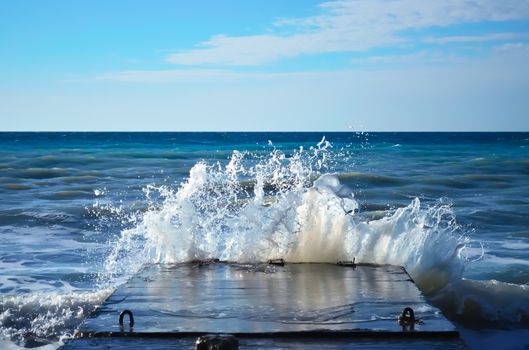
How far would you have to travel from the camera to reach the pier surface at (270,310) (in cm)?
456

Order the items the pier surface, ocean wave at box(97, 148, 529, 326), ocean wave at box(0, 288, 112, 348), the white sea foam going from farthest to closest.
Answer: the white sea foam
ocean wave at box(97, 148, 529, 326)
ocean wave at box(0, 288, 112, 348)
the pier surface

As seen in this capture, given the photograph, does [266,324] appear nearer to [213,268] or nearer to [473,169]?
[213,268]

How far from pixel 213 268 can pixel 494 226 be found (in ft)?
28.3

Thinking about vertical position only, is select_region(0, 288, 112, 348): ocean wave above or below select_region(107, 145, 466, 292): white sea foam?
below

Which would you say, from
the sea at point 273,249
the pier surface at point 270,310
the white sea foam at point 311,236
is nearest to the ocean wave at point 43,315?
the sea at point 273,249

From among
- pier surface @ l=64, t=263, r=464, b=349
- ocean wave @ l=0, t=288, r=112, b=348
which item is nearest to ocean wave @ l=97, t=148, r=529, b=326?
pier surface @ l=64, t=263, r=464, b=349

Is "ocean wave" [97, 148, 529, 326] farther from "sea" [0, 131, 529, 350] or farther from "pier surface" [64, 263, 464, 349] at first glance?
"pier surface" [64, 263, 464, 349]

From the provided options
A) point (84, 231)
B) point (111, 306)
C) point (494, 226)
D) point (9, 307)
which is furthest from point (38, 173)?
point (111, 306)

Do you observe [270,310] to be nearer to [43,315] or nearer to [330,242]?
Answer: [330,242]

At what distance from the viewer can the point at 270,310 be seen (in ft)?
17.7

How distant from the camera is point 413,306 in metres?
5.48

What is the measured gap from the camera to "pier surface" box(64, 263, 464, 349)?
456cm

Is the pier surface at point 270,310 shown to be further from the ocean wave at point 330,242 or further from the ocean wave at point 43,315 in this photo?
the ocean wave at point 43,315

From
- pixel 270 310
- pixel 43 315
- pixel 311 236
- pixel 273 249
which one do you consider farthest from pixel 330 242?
pixel 270 310
